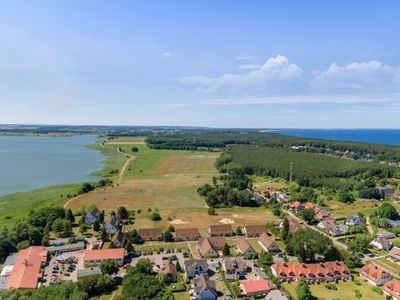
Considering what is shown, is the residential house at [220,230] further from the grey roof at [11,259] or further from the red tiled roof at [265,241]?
the grey roof at [11,259]

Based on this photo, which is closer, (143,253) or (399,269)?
(399,269)

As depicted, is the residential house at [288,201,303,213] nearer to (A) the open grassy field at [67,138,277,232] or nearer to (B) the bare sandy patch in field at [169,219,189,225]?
(A) the open grassy field at [67,138,277,232]

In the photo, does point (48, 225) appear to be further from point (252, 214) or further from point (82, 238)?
point (252, 214)

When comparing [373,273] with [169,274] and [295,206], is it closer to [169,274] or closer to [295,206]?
[169,274]

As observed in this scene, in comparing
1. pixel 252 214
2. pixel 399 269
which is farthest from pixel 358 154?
pixel 399 269

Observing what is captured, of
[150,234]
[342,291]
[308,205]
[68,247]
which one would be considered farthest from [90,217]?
[308,205]

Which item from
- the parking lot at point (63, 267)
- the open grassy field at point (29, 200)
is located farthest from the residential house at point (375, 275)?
the open grassy field at point (29, 200)

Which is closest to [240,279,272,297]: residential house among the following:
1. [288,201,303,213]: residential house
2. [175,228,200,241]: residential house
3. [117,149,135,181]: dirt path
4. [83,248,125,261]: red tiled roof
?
[83,248,125,261]: red tiled roof
